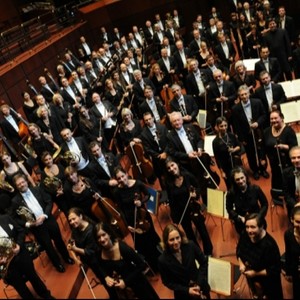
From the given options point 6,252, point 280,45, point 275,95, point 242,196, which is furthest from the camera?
point 280,45

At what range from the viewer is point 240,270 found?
274 cm

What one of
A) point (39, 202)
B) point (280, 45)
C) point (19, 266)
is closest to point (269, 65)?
point (280, 45)

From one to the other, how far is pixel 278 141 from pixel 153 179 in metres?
2.02

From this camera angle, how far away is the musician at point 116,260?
2.69 metres

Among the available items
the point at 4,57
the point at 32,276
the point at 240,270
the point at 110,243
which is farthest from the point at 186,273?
the point at 4,57

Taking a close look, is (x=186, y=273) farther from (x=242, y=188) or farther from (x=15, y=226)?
(x=15, y=226)

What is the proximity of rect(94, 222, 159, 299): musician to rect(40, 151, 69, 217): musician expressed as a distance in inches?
54.3

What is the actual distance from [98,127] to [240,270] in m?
3.25

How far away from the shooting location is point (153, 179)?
17.6ft

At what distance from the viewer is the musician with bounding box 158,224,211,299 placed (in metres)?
2.63

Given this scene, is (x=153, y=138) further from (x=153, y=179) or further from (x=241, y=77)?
(x=241, y=77)

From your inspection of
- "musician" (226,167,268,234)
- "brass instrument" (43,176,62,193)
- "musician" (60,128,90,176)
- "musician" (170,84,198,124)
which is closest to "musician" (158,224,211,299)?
"musician" (226,167,268,234)

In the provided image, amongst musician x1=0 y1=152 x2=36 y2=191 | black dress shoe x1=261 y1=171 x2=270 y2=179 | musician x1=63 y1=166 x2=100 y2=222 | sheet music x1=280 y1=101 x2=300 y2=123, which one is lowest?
black dress shoe x1=261 y1=171 x2=270 y2=179

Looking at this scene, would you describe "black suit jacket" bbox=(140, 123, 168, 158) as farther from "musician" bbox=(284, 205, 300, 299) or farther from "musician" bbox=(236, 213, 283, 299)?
"musician" bbox=(284, 205, 300, 299)
